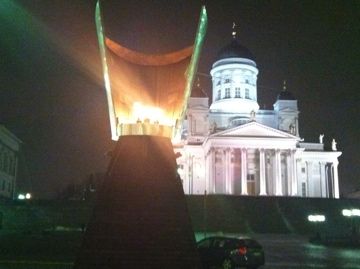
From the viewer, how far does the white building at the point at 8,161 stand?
255 feet

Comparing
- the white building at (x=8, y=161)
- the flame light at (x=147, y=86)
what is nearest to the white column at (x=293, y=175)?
the white building at (x=8, y=161)

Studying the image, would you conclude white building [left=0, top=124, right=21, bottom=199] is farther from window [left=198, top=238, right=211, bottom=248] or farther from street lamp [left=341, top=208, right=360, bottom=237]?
window [left=198, top=238, right=211, bottom=248]

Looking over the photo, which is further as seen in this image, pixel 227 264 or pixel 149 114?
pixel 227 264

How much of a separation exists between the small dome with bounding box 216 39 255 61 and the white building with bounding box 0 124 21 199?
33.3 meters

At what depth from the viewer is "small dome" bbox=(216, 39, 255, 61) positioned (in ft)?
253

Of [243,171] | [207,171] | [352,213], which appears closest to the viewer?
[352,213]

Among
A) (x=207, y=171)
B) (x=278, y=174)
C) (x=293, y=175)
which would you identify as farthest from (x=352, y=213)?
(x=207, y=171)

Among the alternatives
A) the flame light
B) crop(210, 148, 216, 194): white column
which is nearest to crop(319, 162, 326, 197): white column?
crop(210, 148, 216, 194): white column

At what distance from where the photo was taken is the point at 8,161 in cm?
8188

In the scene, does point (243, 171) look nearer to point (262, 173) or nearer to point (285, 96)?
point (262, 173)

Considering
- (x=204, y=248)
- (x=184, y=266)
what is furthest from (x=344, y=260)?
(x=184, y=266)

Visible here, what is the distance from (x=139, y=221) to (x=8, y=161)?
7241cm

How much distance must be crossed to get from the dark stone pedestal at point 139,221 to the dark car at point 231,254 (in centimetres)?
658

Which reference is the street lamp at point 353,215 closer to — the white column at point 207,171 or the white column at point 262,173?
the white column at point 262,173
